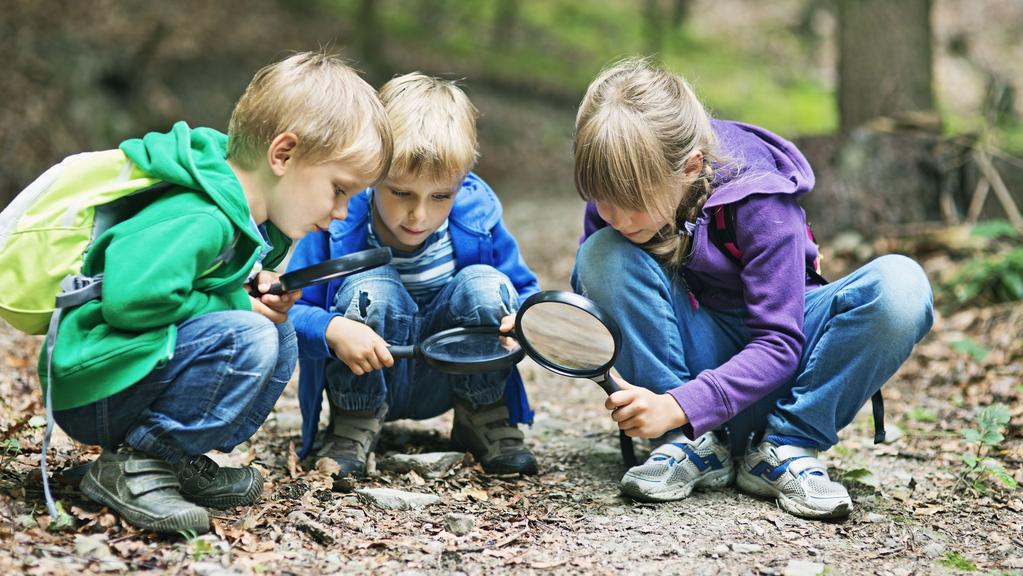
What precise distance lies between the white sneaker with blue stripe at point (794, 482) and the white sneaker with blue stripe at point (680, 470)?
8 cm

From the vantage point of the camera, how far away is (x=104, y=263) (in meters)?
2.25

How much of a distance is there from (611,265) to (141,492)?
1.51 metres

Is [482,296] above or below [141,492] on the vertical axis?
above

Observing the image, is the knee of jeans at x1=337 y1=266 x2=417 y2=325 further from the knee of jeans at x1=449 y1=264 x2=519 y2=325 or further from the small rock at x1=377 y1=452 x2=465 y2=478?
the small rock at x1=377 y1=452 x2=465 y2=478

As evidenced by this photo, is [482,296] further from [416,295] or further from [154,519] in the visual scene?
[154,519]

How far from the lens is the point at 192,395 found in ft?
7.57

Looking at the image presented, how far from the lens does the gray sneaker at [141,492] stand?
2.28 meters

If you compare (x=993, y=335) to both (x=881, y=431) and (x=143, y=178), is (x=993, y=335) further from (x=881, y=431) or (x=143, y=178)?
(x=143, y=178)

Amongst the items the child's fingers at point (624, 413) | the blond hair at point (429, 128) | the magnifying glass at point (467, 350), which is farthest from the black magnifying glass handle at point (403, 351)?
the child's fingers at point (624, 413)

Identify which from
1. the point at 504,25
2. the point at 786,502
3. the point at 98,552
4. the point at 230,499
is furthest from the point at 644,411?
the point at 504,25

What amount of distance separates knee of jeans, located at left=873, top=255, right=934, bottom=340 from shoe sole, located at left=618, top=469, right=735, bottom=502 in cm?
70

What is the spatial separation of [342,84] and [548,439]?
5.70 feet

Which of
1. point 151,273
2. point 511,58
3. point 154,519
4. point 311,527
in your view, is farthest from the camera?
point 511,58

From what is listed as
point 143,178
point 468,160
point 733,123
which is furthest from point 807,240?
point 143,178
